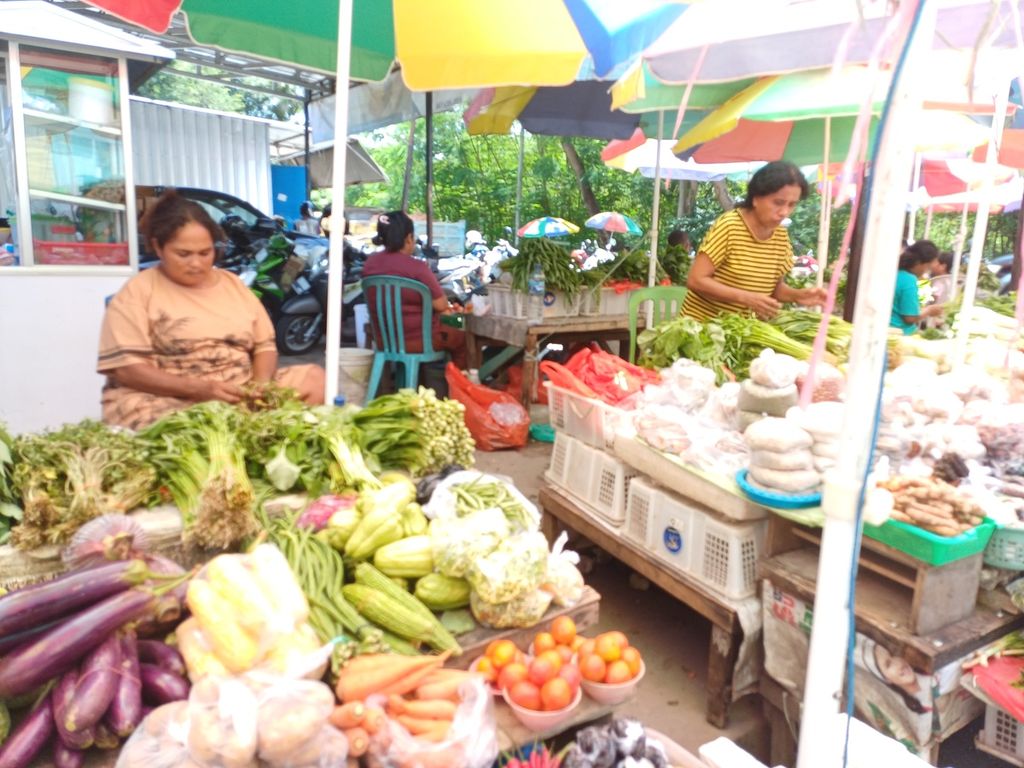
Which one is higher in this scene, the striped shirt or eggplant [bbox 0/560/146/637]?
the striped shirt

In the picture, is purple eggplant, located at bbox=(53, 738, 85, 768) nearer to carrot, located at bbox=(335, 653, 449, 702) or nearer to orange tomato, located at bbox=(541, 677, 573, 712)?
carrot, located at bbox=(335, 653, 449, 702)

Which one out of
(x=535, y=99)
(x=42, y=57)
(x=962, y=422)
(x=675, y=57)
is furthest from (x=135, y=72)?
(x=962, y=422)

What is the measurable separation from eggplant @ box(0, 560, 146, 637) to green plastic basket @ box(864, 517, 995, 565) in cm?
211

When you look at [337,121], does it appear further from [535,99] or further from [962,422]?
[535,99]

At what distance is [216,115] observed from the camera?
15219 millimetres

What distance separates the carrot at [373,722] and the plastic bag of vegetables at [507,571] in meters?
0.42

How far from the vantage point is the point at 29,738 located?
59.4 inches

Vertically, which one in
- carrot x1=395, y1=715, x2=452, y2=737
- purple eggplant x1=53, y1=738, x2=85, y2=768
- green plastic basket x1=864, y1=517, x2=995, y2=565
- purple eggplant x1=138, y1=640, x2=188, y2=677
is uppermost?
green plastic basket x1=864, y1=517, x2=995, y2=565

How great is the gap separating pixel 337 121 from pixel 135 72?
403 centimetres

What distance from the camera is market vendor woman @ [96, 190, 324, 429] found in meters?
2.88

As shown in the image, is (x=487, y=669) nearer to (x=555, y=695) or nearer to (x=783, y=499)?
(x=555, y=695)

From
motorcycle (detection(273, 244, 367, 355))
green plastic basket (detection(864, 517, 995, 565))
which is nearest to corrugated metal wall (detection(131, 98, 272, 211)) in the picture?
motorcycle (detection(273, 244, 367, 355))

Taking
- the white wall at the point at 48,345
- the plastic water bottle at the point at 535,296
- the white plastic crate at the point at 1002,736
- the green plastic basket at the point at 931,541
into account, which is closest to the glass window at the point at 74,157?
the white wall at the point at 48,345

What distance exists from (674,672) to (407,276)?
136 inches
